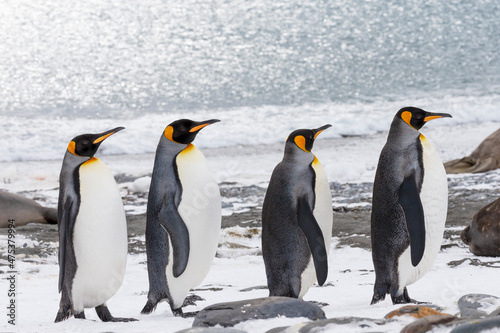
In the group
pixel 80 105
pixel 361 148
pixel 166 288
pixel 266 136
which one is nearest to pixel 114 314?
pixel 166 288

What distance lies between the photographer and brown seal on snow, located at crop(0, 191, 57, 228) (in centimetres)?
685

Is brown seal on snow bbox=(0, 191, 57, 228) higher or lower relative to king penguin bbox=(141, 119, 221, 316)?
lower

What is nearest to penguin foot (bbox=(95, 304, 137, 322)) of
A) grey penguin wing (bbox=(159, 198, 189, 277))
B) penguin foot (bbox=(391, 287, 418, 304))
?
grey penguin wing (bbox=(159, 198, 189, 277))

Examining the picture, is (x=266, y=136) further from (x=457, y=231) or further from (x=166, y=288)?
(x=166, y=288)

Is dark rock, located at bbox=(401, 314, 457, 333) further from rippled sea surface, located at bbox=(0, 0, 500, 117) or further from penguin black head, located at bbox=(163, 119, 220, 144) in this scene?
rippled sea surface, located at bbox=(0, 0, 500, 117)

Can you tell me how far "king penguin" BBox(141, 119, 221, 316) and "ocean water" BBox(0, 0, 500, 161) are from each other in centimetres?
933

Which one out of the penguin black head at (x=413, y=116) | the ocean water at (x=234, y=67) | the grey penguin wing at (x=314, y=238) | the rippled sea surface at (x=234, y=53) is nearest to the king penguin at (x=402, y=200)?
the penguin black head at (x=413, y=116)

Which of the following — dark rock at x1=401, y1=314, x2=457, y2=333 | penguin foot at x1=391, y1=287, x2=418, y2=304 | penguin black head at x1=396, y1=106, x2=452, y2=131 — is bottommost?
penguin foot at x1=391, y1=287, x2=418, y2=304

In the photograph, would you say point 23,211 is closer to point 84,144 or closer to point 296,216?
point 84,144

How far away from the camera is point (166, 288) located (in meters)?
3.77

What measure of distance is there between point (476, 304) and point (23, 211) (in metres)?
4.84

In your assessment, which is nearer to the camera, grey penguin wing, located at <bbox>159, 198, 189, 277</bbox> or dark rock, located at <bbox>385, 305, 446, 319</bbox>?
dark rock, located at <bbox>385, 305, 446, 319</bbox>

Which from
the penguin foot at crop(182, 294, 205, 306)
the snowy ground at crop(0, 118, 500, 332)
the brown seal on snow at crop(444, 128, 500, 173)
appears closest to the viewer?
the snowy ground at crop(0, 118, 500, 332)

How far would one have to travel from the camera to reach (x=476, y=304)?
3.15 metres
